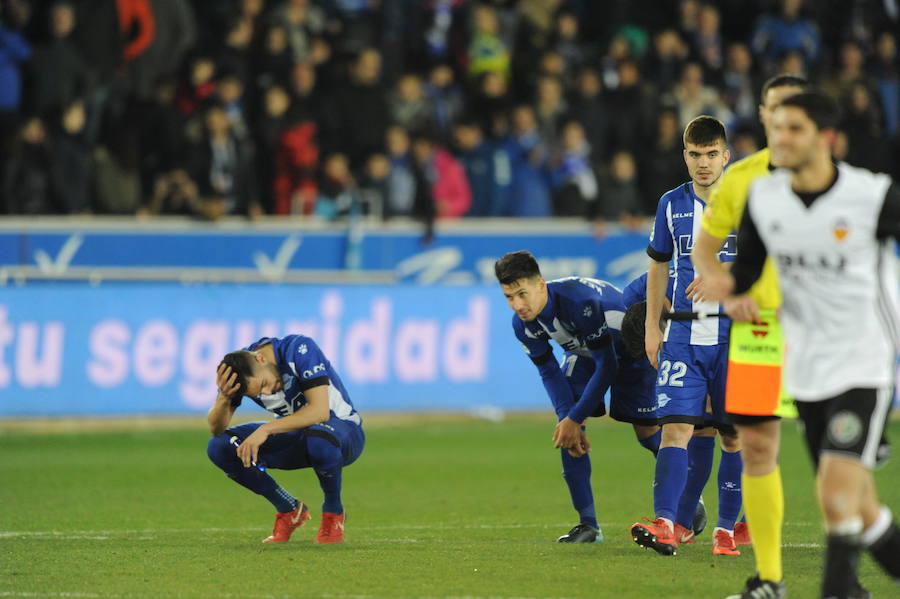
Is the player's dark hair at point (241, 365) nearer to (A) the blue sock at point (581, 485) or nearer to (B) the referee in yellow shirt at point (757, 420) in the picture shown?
(A) the blue sock at point (581, 485)

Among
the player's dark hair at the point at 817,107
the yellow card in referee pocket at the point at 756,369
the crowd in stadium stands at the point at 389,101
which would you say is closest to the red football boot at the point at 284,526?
the yellow card in referee pocket at the point at 756,369

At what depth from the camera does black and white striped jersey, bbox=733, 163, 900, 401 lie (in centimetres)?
571

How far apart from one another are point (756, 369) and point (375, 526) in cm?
360

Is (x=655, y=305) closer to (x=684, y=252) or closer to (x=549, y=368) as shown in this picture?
(x=684, y=252)

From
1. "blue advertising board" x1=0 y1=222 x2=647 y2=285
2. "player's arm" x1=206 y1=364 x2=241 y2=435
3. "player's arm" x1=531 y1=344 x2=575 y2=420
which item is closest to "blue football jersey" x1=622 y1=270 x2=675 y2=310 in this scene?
"player's arm" x1=531 y1=344 x2=575 y2=420

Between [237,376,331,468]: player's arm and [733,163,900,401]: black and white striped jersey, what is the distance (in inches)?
136

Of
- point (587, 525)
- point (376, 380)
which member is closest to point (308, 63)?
point (376, 380)

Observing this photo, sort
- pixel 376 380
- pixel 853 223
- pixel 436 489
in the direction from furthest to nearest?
pixel 376 380
pixel 436 489
pixel 853 223

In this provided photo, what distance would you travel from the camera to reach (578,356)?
921cm

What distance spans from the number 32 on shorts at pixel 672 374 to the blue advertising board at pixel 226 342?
8241mm

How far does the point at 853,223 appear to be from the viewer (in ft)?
18.7

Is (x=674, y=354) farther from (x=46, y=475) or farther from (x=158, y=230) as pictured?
(x=158, y=230)

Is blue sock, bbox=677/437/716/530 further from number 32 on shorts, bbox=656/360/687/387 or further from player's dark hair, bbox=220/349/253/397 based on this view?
player's dark hair, bbox=220/349/253/397

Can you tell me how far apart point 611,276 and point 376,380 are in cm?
345
